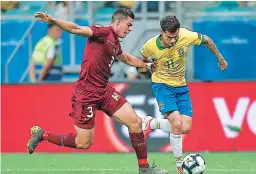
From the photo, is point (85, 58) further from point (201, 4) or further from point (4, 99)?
point (201, 4)

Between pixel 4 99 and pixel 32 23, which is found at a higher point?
pixel 32 23

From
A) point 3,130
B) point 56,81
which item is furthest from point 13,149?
point 56,81

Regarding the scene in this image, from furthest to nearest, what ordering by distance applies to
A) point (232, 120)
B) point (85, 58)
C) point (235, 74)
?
point (235, 74)
point (232, 120)
point (85, 58)

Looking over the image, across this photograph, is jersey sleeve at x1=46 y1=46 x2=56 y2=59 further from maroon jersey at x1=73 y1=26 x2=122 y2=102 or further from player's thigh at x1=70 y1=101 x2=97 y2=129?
player's thigh at x1=70 y1=101 x2=97 y2=129

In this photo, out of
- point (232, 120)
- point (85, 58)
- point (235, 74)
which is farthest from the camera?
point (235, 74)

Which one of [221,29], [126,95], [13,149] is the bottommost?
[13,149]

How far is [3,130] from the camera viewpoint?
14781 millimetres

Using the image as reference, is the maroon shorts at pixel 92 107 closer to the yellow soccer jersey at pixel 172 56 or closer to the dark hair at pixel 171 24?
the dark hair at pixel 171 24

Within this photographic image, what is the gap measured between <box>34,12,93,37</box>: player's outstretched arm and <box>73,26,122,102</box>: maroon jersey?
32cm

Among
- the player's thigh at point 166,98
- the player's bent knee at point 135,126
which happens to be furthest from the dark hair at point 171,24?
the player's bent knee at point 135,126

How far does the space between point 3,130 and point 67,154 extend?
1323 millimetres

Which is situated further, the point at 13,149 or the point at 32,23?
the point at 32,23

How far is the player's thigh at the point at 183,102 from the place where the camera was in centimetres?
1157

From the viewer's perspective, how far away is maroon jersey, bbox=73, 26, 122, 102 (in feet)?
33.7
